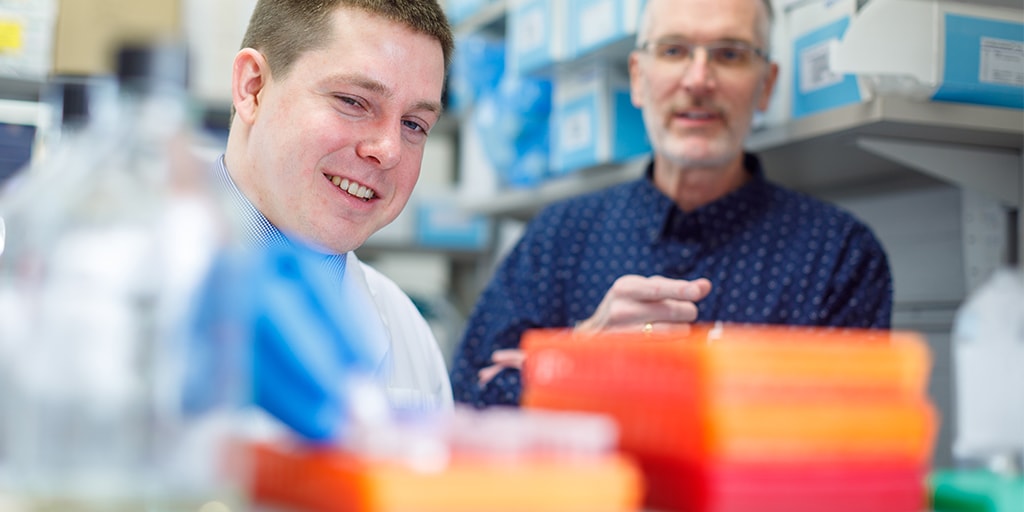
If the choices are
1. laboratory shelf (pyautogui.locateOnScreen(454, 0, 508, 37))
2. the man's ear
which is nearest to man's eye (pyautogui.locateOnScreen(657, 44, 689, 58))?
the man's ear

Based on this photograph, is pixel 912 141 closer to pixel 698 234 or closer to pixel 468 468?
pixel 698 234

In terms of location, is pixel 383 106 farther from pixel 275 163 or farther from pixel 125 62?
pixel 125 62

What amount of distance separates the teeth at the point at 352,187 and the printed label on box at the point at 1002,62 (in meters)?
0.98

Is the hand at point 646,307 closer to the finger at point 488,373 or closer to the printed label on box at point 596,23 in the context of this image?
the finger at point 488,373

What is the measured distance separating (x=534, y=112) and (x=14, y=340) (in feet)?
6.98

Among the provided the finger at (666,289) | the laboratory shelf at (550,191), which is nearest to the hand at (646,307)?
the finger at (666,289)

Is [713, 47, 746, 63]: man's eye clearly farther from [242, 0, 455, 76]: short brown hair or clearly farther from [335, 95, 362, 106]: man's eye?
[335, 95, 362, 106]: man's eye

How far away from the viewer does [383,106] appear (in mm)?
1462

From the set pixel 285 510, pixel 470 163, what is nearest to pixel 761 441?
pixel 285 510

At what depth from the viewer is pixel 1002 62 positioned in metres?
1.61

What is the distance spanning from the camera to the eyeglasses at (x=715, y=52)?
176 cm

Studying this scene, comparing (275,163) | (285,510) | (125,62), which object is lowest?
(285,510)

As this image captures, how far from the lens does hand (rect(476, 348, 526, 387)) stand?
5.31ft

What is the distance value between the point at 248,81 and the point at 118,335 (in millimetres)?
1241
